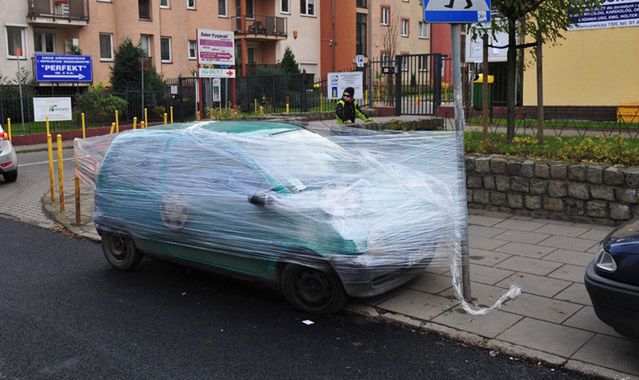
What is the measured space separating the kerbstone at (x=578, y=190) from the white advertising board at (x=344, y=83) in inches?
451

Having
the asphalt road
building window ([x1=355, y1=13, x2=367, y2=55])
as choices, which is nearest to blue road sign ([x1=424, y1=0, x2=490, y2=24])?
the asphalt road

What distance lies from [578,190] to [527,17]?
11.0 ft

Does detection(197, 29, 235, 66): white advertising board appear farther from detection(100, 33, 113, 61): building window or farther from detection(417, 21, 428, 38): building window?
detection(417, 21, 428, 38): building window

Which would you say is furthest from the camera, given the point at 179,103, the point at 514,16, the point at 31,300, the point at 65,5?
the point at 65,5

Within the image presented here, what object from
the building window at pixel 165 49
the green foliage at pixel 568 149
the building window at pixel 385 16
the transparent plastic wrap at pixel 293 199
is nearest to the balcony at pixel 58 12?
the building window at pixel 165 49

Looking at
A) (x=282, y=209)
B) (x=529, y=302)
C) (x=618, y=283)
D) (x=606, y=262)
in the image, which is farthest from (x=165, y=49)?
(x=618, y=283)

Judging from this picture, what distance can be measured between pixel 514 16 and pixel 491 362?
6.24 m

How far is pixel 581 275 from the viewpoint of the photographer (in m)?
5.80

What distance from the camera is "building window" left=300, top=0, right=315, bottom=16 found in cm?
4541

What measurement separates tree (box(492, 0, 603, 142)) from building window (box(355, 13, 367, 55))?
39159 mm

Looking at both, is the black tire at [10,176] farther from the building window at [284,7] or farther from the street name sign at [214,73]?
the building window at [284,7]

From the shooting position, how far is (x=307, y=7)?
150 feet

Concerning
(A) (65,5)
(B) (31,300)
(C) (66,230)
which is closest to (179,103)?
(A) (65,5)

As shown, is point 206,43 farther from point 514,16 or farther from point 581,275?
point 581,275
